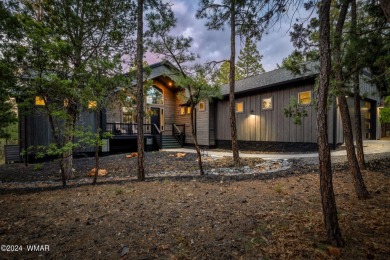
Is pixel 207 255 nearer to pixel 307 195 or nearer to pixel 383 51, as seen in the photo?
pixel 307 195

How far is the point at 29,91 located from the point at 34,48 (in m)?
0.98

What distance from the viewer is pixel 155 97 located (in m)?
16.4

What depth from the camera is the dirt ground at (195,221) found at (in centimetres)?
229

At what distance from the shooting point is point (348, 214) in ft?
10.3

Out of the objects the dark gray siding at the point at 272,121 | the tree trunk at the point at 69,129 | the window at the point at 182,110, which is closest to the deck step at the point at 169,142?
the window at the point at 182,110

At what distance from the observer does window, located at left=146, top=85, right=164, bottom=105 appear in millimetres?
16125

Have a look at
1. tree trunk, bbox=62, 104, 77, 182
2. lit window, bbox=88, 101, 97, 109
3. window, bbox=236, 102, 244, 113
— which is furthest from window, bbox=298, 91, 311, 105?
tree trunk, bbox=62, 104, 77, 182

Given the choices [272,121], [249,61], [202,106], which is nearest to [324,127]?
[272,121]

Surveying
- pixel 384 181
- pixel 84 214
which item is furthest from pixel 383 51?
pixel 84 214

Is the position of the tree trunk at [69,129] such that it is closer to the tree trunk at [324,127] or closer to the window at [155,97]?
the tree trunk at [324,127]

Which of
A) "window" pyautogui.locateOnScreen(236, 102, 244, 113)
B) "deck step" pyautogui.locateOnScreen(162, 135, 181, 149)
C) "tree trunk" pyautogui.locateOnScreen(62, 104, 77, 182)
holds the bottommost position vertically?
"deck step" pyautogui.locateOnScreen(162, 135, 181, 149)

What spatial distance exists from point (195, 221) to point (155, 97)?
14345 mm

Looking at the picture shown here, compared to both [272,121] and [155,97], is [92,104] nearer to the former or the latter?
[272,121]

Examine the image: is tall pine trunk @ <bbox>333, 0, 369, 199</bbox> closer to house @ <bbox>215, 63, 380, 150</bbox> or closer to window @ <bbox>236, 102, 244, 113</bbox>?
house @ <bbox>215, 63, 380, 150</bbox>
